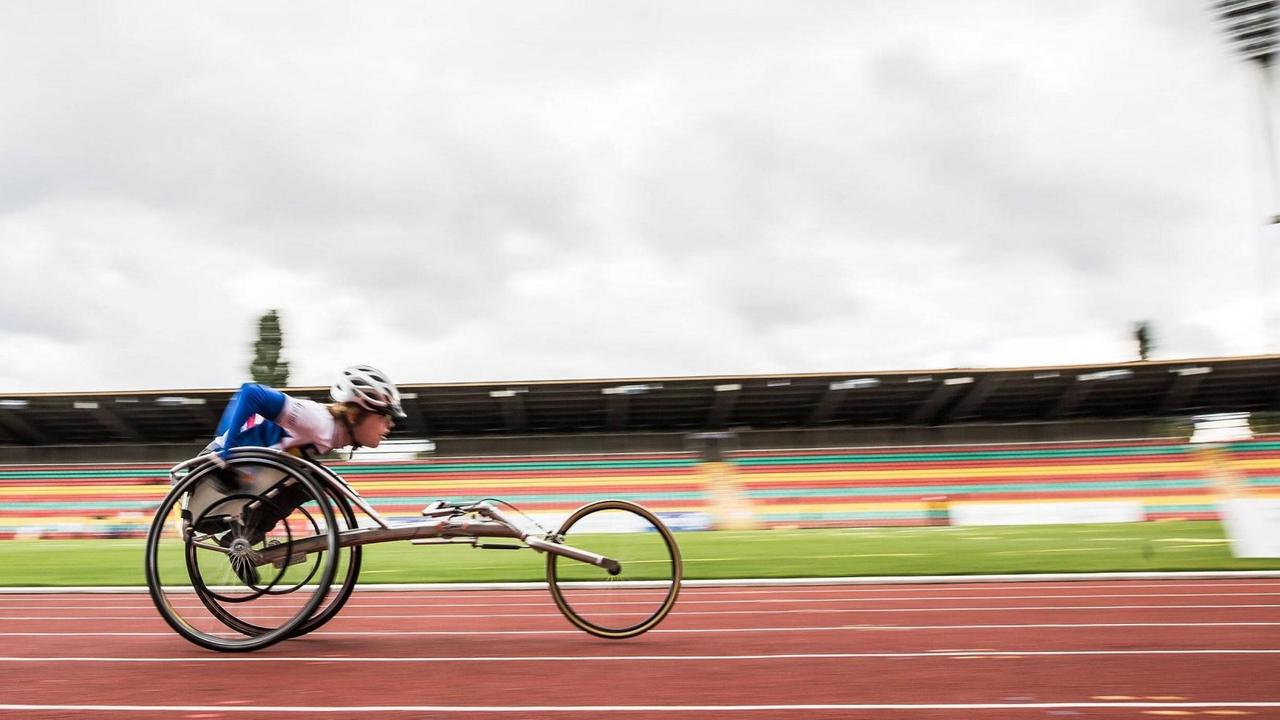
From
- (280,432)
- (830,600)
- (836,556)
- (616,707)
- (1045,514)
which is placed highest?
(1045,514)

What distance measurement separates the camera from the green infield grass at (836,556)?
9.52m

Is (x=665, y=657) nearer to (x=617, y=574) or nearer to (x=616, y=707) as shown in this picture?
(x=617, y=574)

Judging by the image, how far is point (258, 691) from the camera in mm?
3258

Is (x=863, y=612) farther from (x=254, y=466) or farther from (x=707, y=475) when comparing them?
(x=707, y=475)

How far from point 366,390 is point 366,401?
5cm

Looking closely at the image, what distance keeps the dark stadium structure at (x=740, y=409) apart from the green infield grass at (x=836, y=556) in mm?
8316

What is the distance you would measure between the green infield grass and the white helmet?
5.20 metres

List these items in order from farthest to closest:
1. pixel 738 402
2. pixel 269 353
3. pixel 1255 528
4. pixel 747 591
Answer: pixel 269 353 → pixel 738 402 → pixel 1255 528 → pixel 747 591

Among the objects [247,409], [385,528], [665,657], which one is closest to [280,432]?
[247,409]

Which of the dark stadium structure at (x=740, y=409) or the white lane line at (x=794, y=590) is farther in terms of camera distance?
the dark stadium structure at (x=740, y=409)

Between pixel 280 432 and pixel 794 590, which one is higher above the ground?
pixel 280 432

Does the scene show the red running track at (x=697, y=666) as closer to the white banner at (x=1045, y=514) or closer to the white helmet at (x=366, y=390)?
the white helmet at (x=366, y=390)

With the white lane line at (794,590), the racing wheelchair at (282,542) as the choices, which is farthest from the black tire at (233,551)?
the white lane line at (794,590)

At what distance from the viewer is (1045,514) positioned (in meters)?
17.2
